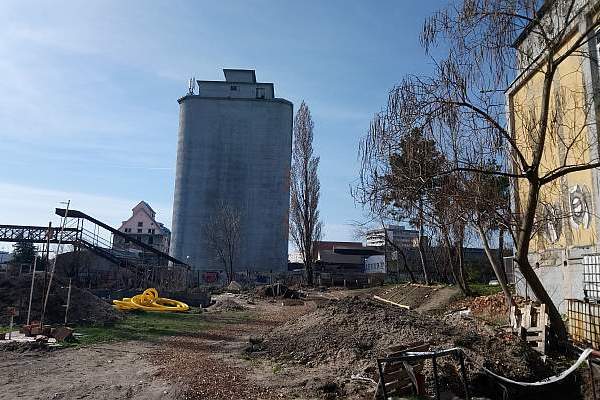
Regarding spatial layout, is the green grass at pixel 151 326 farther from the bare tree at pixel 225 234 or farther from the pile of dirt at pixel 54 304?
the bare tree at pixel 225 234

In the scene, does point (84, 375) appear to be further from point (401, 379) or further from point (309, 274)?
point (309, 274)

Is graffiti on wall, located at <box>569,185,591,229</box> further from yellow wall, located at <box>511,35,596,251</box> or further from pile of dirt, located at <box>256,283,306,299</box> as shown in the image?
pile of dirt, located at <box>256,283,306,299</box>

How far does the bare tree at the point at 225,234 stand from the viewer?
57.5 meters

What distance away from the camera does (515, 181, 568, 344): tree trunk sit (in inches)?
333

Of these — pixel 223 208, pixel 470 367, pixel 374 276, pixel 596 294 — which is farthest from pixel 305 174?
pixel 470 367

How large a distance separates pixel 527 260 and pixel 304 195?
37177 millimetres

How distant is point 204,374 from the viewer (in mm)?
9430

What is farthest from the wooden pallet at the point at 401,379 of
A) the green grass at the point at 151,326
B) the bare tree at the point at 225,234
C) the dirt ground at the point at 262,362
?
the bare tree at the point at 225,234

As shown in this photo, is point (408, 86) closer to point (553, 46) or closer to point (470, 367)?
point (553, 46)

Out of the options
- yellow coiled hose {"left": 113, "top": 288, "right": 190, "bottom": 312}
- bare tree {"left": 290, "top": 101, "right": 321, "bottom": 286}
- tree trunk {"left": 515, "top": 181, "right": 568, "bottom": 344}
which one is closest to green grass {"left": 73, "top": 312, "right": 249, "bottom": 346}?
yellow coiled hose {"left": 113, "top": 288, "right": 190, "bottom": 312}

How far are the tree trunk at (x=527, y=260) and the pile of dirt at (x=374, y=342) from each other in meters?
0.90

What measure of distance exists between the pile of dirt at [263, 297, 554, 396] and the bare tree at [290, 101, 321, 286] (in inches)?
1248

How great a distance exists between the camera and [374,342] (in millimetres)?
10742

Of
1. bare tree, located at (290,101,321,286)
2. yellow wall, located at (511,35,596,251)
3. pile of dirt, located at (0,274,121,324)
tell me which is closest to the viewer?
yellow wall, located at (511,35,596,251)
